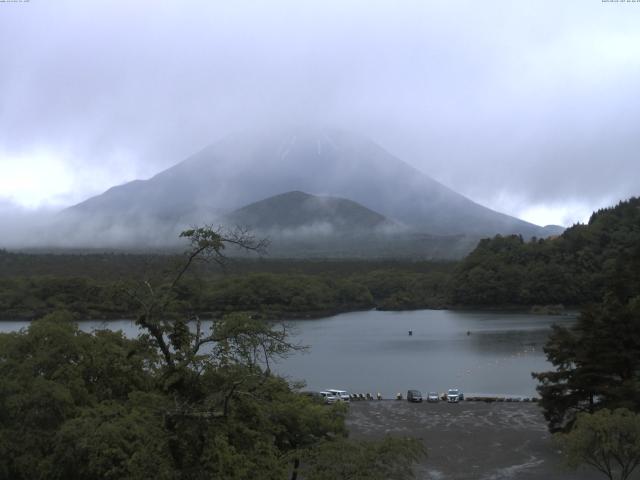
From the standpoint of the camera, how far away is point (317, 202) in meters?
136

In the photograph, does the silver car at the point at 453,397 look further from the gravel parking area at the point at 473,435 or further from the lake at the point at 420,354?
the lake at the point at 420,354

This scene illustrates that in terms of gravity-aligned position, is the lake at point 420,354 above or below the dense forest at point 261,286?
below

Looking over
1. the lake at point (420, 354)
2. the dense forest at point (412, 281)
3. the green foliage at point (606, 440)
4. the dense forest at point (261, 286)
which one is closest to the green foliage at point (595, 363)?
the green foliage at point (606, 440)

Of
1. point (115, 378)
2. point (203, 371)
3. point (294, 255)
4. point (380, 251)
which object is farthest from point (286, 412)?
point (380, 251)

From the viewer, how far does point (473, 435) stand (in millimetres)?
14688

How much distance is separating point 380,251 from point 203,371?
99.6 meters

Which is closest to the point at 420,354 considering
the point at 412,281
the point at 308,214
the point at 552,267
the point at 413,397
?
the point at 413,397

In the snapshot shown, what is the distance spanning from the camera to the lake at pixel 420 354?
79.0 feet

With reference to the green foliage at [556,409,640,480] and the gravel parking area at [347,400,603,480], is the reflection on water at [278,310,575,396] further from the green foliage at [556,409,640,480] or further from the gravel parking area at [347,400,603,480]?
the green foliage at [556,409,640,480]

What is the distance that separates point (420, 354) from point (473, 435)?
16.8 metres

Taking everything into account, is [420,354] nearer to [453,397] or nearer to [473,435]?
[453,397]

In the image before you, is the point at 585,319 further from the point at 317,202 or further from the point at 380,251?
the point at 317,202

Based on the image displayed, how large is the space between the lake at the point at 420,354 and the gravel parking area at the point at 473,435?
2.68 meters

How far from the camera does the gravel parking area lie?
38.7 ft
